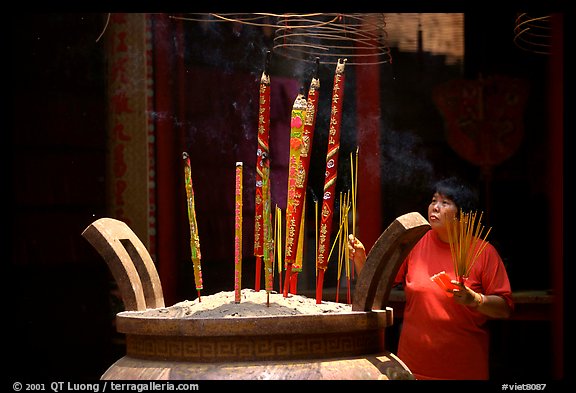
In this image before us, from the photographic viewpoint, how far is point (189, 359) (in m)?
2.36

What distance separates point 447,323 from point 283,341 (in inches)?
34.8

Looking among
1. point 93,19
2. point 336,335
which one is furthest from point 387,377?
point 93,19

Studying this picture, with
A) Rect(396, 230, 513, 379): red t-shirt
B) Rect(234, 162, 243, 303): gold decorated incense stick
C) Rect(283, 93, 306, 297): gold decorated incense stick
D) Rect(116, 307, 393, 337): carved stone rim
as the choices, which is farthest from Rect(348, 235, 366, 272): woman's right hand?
Rect(116, 307, 393, 337): carved stone rim

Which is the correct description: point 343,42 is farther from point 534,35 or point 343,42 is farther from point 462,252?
point 462,252

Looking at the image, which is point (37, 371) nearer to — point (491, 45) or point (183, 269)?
point (183, 269)

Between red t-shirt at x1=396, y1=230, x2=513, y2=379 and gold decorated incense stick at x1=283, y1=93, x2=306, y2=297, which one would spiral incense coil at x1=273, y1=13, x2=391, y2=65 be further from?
gold decorated incense stick at x1=283, y1=93, x2=306, y2=297

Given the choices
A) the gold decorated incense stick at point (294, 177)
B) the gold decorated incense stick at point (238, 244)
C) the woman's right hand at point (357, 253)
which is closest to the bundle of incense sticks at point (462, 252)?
the woman's right hand at point (357, 253)

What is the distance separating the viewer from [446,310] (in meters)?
3.05

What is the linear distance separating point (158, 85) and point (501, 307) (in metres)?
1.77

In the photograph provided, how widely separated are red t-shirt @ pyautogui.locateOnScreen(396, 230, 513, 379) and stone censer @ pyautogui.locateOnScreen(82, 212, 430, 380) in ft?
1.82

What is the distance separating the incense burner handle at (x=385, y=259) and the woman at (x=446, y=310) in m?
0.47

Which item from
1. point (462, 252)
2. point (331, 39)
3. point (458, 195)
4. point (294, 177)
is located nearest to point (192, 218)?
point (294, 177)

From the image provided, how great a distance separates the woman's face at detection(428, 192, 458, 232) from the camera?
123 inches

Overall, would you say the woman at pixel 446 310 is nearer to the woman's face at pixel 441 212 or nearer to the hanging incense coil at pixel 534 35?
the woman's face at pixel 441 212
